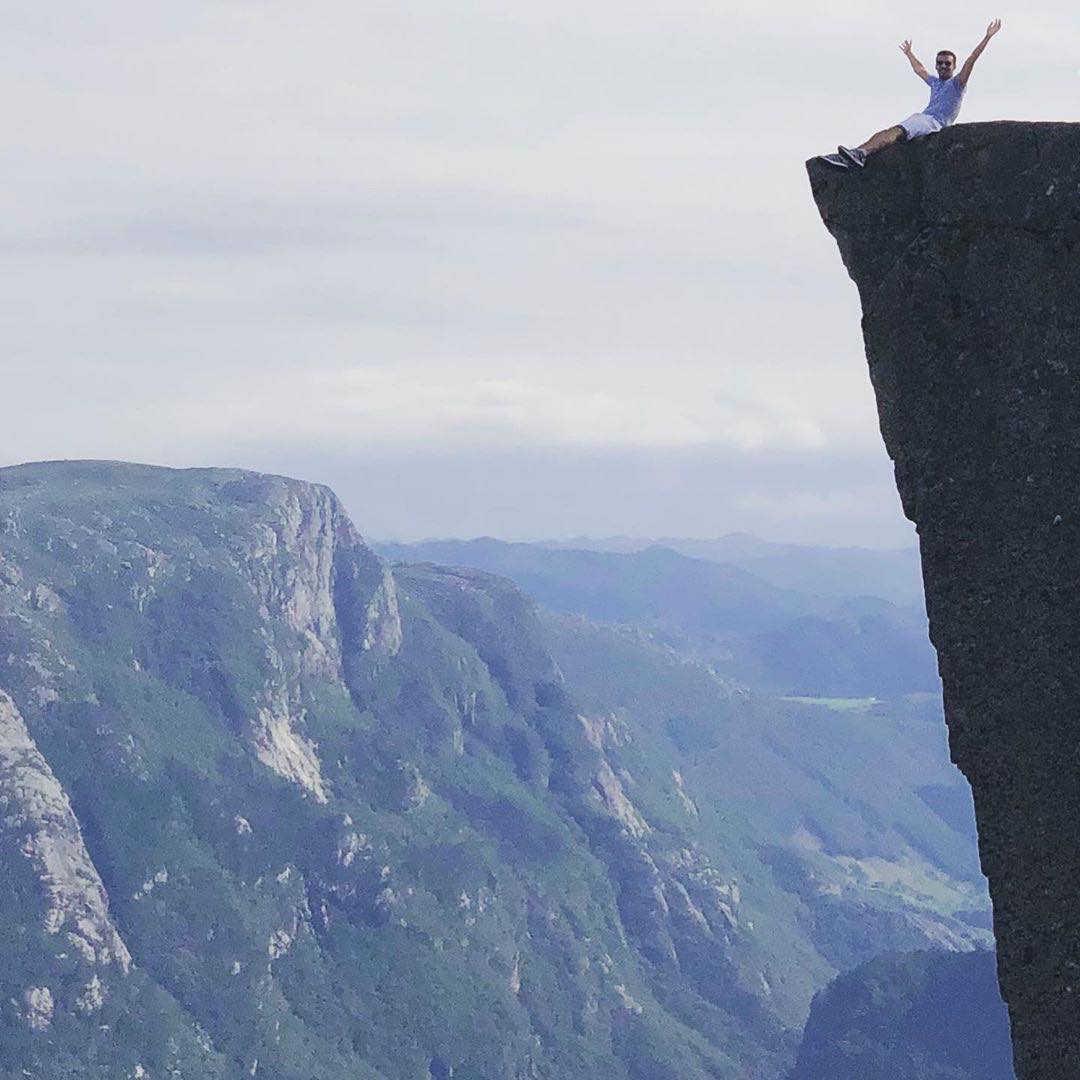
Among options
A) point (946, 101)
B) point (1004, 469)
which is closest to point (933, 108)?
point (946, 101)

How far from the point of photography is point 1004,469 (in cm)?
1378

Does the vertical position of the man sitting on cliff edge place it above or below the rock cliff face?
above

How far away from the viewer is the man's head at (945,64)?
15.2m

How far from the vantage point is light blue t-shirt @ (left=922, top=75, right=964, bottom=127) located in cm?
1473

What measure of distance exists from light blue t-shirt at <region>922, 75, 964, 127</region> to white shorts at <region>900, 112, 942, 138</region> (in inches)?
25.5

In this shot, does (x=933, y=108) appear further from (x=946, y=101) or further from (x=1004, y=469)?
(x=1004, y=469)

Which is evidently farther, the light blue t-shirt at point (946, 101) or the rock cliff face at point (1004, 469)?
the light blue t-shirt at point (946, 101)

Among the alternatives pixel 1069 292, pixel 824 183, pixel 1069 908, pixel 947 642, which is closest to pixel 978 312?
pixel 1069 292

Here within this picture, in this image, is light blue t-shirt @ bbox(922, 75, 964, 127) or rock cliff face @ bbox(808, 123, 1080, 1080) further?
light blue t-shirt @ bbox(922, 75, 964, 127)

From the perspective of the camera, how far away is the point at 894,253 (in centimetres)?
1401

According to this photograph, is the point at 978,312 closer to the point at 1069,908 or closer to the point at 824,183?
the point at 824,183

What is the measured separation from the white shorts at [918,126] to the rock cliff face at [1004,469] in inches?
6.2

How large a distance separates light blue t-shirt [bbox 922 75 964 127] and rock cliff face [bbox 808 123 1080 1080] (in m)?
1.15

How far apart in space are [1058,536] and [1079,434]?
821mm
